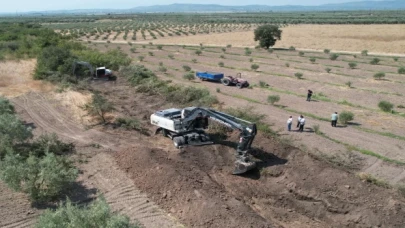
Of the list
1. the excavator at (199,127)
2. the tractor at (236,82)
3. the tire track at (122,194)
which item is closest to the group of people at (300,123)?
the excavator at (199,127)

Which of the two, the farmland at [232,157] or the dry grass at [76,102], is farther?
the dry grass at [76,102]

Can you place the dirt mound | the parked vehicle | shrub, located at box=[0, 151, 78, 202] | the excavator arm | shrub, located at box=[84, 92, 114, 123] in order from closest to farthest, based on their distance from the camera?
shrub, located at box=[0, 151, 78, 202], the dirt mound, the excavator arm, shrub, located at box=[84, 92, 114, 123], the parked vehicle

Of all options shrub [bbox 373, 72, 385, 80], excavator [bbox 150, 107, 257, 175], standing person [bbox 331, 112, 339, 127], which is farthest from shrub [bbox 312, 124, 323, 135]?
shrub [bbox 373, 72, 385, 80]

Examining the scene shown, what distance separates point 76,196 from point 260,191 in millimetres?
7320

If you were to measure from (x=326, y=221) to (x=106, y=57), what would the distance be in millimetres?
32219

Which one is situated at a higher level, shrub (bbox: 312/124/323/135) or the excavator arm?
the excavator arm

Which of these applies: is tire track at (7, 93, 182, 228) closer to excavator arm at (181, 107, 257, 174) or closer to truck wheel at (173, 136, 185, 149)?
truck wheel at (173, 136, 185, 149)

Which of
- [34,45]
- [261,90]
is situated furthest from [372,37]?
[34,45]

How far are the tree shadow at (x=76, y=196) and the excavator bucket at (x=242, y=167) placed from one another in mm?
6093

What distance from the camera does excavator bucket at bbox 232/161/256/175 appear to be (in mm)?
17266


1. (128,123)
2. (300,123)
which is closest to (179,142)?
(128,123)

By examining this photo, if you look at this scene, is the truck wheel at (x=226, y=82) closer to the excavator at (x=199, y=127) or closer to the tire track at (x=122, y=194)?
the excavator at (x=199, y=127)

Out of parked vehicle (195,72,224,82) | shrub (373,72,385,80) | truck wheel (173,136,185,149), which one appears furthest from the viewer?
shrub (373,72,385,80)

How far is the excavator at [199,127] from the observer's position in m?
17.3
